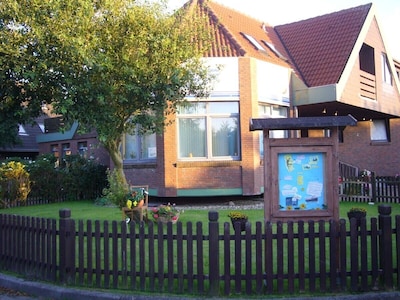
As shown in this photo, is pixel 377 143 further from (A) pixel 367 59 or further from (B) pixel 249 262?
(B) pixel 249 262

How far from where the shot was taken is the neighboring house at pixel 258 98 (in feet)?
50.3

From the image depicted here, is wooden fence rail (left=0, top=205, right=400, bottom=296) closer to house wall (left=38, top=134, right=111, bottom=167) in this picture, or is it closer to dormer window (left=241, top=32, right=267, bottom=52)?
dormer window (left=241, top=32, right=267, bottom=52)

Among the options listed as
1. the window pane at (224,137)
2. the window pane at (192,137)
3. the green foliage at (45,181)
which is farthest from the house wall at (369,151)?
the green foliage at (45,181)

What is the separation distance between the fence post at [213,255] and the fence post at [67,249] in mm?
2125

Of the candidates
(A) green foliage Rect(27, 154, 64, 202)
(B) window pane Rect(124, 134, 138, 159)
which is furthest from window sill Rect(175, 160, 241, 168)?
(A) green foliage Rect(27, 154, 64, 202)

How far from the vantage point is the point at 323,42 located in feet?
70.3

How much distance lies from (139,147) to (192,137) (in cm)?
238

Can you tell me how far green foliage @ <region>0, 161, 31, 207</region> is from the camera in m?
15.9

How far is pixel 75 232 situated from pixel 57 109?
139 inches

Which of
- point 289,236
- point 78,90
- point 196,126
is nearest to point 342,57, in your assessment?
point 196,126

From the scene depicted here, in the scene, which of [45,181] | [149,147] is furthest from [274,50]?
[45,181]

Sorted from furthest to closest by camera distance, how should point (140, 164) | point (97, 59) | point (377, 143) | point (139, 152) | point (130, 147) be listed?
1. point (377, 143)
2. point (130, 147)
3. point (139, 152)
4. point (140, 164)
5. point (97, 59)

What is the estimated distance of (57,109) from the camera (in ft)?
29.7

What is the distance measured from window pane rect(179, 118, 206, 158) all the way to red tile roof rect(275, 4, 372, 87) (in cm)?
642
